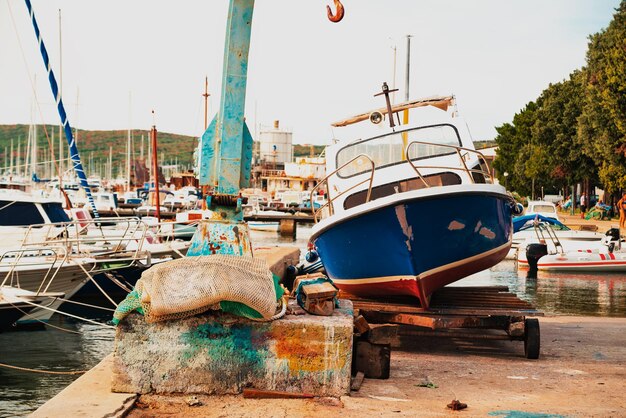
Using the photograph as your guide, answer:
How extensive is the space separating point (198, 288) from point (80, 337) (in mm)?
9789

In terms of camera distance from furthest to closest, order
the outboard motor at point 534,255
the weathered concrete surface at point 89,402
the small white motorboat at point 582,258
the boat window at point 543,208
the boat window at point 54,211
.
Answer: the boat window at point 543,208
the outboard motor at point 534,255
the small white motorboat at point 582,258
the boat window at point 54,211
the weathered concrete surface at point 89,402

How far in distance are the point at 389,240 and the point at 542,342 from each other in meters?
2.28

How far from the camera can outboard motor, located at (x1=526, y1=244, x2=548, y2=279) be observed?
2614 centimetres

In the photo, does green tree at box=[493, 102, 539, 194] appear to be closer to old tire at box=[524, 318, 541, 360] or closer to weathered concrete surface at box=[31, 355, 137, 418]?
old tire at box=[524, 318, 541, 360]

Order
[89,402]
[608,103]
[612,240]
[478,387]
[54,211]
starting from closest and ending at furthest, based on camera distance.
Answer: [89,402] < [478,387] < [54,211] < [612,240] < [608,103]

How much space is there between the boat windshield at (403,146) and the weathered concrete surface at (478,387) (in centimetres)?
293

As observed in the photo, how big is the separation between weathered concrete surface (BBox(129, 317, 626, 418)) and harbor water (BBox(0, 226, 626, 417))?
491 cm

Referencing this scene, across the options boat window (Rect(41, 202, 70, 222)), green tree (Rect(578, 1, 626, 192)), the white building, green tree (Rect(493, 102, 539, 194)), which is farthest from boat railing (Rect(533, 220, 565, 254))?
A: the white building

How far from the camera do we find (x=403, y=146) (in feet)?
41.1

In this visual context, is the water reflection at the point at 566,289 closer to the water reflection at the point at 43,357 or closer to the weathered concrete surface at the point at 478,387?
the weathered concrete surface at the point at 478,387

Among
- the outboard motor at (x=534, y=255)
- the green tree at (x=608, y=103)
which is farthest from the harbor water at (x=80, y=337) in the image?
the green tree at (x=608, y=103)

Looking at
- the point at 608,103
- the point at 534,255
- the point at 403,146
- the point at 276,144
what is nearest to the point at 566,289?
the point at 534,255

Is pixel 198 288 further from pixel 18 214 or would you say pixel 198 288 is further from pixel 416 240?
pixel 18 214

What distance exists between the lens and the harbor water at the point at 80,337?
11.9m
